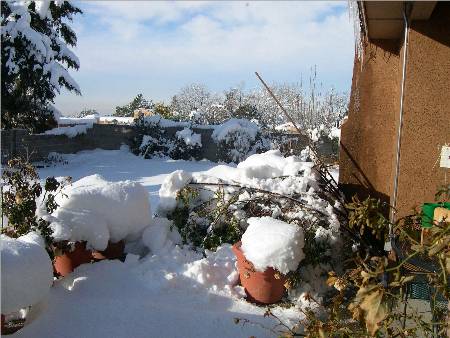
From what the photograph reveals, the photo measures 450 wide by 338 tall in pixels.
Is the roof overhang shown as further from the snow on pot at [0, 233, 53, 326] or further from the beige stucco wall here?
the snow on pot at [0, 233, 53, 326]

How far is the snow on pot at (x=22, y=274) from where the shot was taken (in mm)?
3133

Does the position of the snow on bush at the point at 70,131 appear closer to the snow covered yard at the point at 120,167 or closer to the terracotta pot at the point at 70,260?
the snow covered yard at the point at 120,167

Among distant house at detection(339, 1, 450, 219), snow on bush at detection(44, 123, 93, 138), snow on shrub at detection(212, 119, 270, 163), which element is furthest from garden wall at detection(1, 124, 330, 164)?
distant house at detection(339, 1, 450, 219)

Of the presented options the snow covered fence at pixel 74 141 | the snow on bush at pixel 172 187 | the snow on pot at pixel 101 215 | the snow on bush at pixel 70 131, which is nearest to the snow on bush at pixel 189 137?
the snow covered fence at pixel 74 141

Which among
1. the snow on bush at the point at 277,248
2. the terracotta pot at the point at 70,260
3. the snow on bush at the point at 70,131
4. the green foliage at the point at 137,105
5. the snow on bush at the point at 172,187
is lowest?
the terracotta pot at the point at 70,260

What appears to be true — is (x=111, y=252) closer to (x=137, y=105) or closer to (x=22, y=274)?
(x=22, y=274)

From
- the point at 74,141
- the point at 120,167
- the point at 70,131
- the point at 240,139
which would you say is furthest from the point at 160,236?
the point at 74,141

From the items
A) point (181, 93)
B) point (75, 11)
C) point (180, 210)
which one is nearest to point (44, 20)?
point (75, 11)

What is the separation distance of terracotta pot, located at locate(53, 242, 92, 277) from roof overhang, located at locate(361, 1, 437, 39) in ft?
11.5

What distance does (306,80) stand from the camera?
12438 millimetres

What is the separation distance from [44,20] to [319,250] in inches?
611

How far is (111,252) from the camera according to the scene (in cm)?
508

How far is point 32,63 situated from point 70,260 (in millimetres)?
12296

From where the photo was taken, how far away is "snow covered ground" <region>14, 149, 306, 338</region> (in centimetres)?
364
